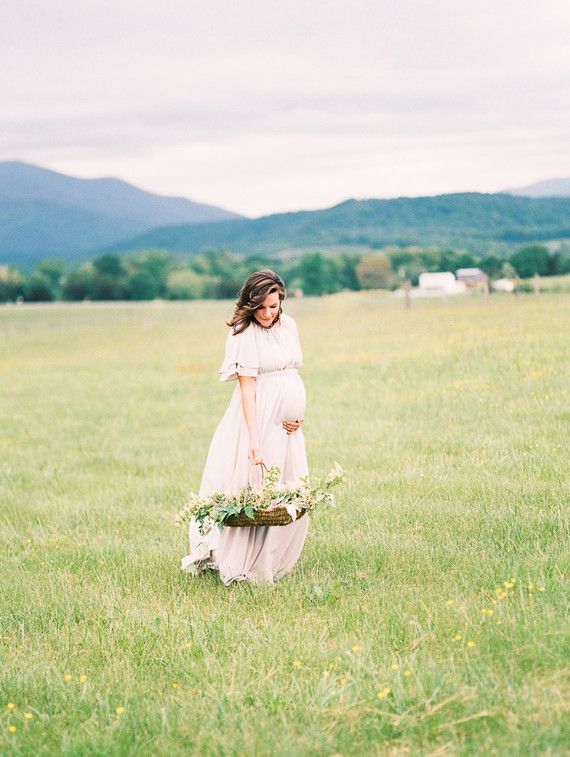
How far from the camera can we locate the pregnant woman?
6684 mm

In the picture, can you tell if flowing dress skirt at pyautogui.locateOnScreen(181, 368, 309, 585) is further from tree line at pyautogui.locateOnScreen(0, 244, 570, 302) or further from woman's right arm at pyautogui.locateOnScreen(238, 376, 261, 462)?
tree line at pyautogui.locateOnScreen(0, 244, 570, 302)

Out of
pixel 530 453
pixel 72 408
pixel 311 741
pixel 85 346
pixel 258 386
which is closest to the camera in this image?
pixel 311 741

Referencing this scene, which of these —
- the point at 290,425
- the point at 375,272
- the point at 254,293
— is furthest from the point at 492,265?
the point at 254,293

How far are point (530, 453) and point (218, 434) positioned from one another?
4954 mm

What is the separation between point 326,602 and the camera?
6.32 m

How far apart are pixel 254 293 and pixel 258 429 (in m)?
1.12

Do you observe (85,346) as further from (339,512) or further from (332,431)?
(339,512)

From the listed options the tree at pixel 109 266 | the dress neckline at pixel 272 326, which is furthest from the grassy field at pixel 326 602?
the tree at pixel 109 266

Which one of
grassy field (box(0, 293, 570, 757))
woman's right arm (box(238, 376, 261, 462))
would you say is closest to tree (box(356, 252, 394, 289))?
grassy field (box(0, 293, 570, 757))

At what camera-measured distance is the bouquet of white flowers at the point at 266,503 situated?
6.30 meters

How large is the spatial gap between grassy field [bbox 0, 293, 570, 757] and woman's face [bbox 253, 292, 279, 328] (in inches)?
83.4

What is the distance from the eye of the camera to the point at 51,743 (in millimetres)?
4562

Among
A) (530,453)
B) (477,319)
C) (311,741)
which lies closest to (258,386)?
(311,741)

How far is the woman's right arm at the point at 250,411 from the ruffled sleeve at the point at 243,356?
7cm
